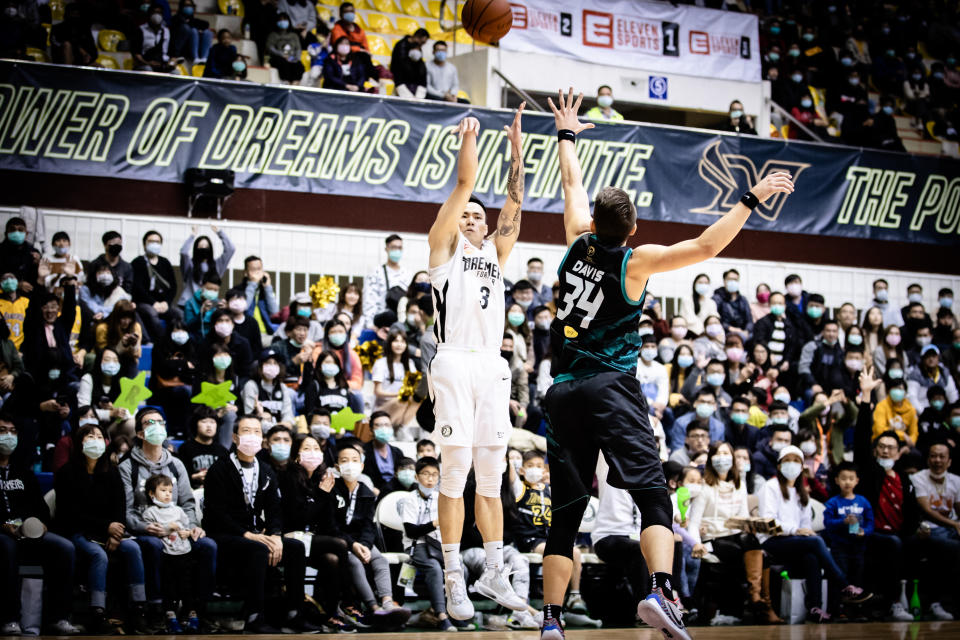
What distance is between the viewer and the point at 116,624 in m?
9.62

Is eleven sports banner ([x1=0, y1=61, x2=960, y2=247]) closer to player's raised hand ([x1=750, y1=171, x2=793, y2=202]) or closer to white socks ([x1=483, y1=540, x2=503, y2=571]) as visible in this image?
white socks ([x1=483, y1=540, x2=503, y2=571])

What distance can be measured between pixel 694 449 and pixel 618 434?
22.8ft

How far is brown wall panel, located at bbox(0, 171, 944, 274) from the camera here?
624 inches

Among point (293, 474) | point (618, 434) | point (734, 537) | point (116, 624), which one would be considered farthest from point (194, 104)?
point (618, 434)

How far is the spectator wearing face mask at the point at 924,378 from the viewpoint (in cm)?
1619

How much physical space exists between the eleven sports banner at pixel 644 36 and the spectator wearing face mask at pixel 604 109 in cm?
125

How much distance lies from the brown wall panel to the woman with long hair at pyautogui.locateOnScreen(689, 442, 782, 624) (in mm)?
6424

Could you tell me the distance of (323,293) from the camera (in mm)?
14750

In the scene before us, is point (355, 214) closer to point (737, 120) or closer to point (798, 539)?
point (737, 120)

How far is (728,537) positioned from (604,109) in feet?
28.5

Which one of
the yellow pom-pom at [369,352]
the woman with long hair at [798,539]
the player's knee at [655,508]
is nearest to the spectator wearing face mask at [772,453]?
Result: the woman with long hair at [798,539]

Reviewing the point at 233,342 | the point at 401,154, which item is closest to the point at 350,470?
the point at 233,342

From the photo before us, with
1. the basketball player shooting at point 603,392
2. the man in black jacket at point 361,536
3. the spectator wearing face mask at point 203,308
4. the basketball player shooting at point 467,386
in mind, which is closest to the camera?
the basketball player shooting at point 603,392

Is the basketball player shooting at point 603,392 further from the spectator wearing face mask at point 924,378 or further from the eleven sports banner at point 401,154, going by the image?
the spectator wearing face mask at point 924,378
